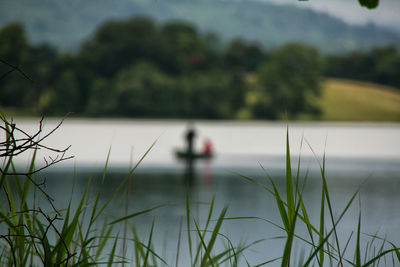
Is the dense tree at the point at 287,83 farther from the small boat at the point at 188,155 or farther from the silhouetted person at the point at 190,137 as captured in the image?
the silhouetted person at the point at 190,137

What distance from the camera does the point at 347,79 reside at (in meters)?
47.9

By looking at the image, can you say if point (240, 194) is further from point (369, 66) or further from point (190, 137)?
point (369, 66)

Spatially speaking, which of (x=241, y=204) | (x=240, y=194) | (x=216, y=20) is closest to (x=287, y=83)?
(x=216, y=20)

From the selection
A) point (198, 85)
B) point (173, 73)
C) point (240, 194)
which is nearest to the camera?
point (240, 194)

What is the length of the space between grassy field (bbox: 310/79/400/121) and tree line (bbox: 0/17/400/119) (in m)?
0.86

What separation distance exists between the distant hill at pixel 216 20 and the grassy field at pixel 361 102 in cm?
734

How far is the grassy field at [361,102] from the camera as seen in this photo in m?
45.2

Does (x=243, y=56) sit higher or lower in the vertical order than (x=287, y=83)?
higher

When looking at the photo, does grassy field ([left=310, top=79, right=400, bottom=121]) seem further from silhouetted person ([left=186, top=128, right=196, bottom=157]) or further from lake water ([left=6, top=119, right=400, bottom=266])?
silhouetted person ([left=186, top=128, right=196, bottom=157])

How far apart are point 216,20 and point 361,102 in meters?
22.9

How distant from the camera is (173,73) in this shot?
48.3 metres

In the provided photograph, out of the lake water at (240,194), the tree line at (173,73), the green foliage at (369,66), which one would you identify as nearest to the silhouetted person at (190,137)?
the lake water at (240,194)

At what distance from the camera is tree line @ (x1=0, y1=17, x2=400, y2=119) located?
4403 centimetres

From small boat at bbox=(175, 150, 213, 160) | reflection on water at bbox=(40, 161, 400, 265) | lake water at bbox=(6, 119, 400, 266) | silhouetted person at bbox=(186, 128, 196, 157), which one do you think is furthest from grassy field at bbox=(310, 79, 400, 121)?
reflection on water at bbox=(40, 161, 400, 265)
